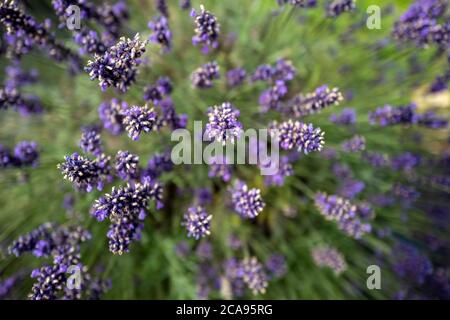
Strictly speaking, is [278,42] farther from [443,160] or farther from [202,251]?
[202,251]

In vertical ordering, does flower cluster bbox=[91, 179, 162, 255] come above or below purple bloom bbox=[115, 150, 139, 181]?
below

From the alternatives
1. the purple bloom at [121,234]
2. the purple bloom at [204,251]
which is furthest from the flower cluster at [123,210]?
the purple bloom at [204,251]

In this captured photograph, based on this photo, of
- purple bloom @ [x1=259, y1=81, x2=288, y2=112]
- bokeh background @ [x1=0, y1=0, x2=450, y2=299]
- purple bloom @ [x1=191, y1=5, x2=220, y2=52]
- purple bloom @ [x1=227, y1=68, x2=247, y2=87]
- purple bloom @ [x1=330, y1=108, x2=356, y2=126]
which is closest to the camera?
purple bloom @ [x1=191, y1=5, x2=220, y2=52]

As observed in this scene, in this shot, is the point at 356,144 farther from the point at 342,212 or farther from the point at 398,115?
the point at 342,212

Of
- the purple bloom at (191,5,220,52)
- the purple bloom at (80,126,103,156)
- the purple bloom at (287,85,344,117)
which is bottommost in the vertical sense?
the purple bloom at (80,126,103,156)

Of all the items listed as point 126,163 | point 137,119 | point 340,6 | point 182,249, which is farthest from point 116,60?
point 182,249

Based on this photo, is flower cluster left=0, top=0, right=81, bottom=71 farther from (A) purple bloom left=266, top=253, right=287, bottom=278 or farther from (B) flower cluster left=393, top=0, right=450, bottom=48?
(B) flower cluster left=393, top=0, right=450, bottom=48

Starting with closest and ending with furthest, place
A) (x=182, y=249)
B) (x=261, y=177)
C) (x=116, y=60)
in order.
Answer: (x=116, y=60) → (x=182, y=249) → (x=261, y=177)

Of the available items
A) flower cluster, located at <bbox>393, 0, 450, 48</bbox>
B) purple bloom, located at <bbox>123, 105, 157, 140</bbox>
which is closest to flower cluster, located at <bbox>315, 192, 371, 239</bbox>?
flower cluster, located at <bbox>393, 0, 450, 48</bbox>

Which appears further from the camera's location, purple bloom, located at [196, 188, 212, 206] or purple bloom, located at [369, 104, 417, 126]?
purple bloom, located at [196, 188, 212, 206]
